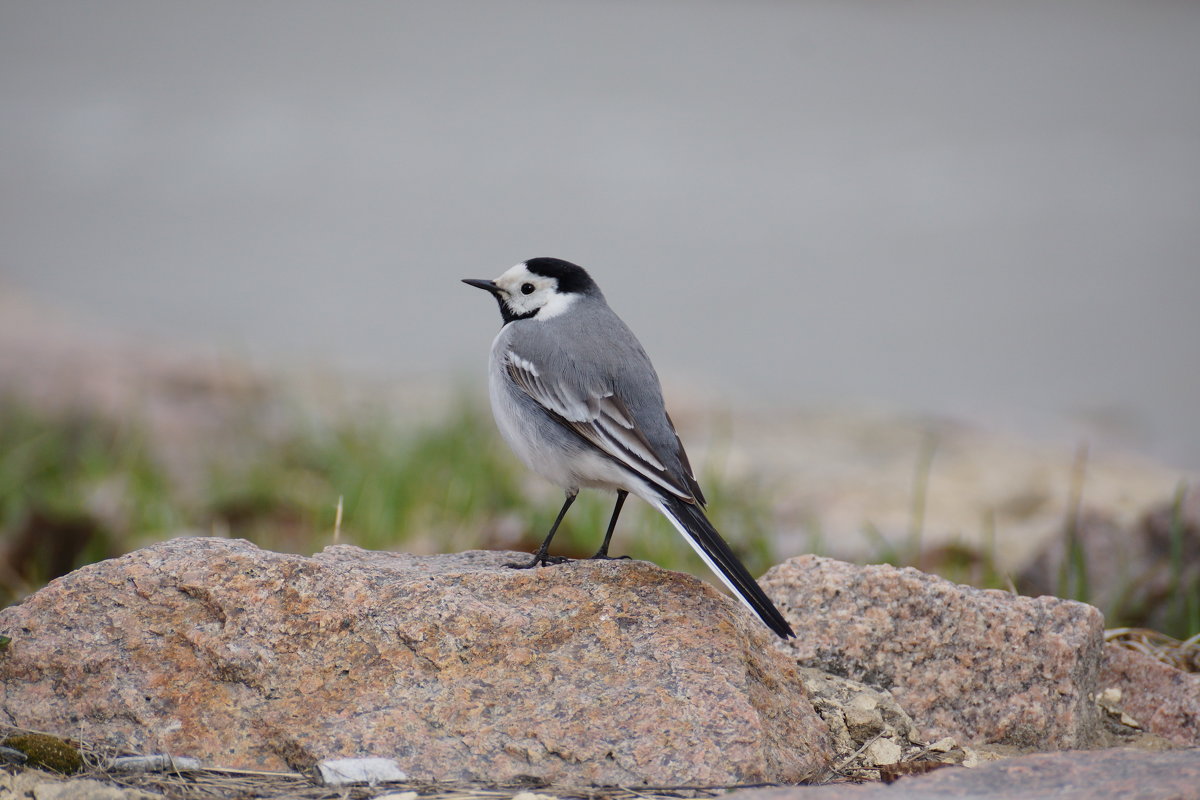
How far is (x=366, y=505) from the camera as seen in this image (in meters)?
6.61

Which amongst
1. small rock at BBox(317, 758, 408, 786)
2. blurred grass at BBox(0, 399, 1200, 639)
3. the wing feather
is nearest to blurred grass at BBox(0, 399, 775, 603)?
blurred grass at BBox(0, 399, 1200, 639)

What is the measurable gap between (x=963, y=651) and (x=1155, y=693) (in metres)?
0.72

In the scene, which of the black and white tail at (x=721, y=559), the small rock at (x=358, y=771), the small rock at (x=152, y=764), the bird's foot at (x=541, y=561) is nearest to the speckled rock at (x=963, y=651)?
the black and white tail at (x=721, y=559)

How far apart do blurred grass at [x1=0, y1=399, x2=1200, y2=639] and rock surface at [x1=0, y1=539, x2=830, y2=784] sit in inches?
82.2

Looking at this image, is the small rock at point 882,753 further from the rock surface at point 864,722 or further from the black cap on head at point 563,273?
the black cap on head at point 563,273

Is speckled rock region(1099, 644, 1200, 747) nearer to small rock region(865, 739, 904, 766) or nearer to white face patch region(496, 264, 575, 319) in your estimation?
small rock region(865, 739, 904, 766)

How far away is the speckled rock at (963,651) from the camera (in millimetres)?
3414

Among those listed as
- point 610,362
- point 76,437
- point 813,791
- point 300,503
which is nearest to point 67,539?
point 300,503

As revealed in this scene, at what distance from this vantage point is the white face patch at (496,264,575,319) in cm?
443

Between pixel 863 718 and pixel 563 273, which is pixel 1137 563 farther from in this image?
pixel 563 273

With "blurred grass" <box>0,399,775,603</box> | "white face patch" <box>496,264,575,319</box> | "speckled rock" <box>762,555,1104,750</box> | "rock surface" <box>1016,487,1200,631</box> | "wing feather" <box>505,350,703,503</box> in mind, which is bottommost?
"blurred grass" <box>0,399,775,603</box>

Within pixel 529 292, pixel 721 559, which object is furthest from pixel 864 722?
pixel 529 292

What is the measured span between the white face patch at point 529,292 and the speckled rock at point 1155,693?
2.25 m

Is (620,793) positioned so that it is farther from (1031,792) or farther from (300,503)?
(300,503)
